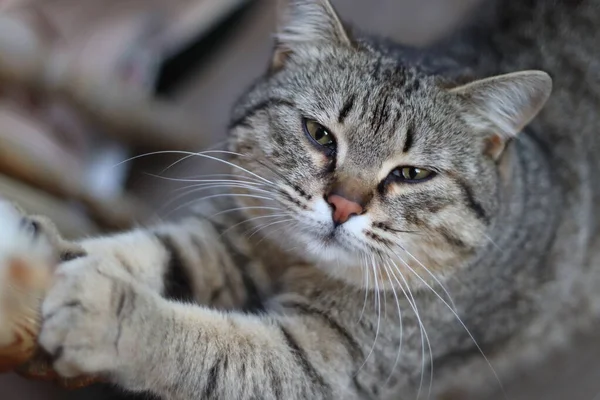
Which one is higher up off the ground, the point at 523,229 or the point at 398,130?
the point at 398,130

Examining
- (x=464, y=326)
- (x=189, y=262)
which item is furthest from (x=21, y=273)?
(x=464, y=326)

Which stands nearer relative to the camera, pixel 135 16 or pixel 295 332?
pixel 295 332

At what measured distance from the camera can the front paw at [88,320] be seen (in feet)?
3.00

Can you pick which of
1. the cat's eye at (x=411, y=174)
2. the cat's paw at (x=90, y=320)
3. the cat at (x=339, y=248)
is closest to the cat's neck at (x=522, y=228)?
the cat at (x=339, y=248)

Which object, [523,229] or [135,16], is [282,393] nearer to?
[523,229]

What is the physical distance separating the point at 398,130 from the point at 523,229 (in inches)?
14.9

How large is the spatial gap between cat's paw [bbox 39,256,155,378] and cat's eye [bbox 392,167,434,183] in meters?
0.49

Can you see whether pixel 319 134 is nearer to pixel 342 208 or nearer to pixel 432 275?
pixel 342 208

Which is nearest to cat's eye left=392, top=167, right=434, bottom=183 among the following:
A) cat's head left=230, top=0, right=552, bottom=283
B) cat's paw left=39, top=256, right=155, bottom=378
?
cat's head left=230, top=0, right=552, bottom=283

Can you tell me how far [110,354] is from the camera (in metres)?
0.96

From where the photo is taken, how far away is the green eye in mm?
1186

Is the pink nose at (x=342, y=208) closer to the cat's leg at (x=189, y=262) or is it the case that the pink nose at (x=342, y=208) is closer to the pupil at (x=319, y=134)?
the pupil at (x=319, y=134)

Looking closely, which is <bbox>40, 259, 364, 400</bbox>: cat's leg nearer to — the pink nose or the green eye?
the pink nose

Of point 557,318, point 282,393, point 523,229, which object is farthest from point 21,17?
point 557,318
